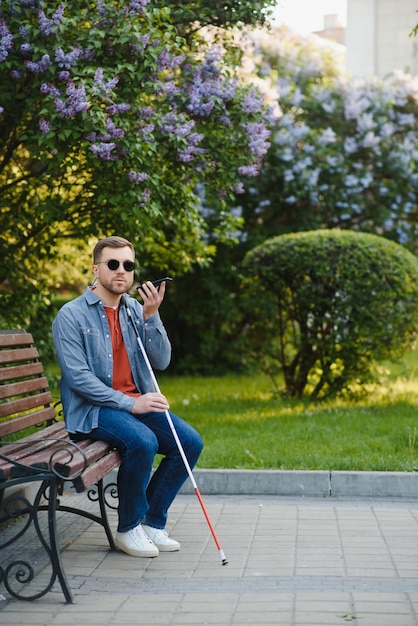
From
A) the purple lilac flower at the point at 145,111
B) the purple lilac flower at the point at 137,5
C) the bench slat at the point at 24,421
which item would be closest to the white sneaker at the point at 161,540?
the bench slat at the point at 24,421

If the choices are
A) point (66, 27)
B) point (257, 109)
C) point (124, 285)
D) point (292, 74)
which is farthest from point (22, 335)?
point (292, 74)

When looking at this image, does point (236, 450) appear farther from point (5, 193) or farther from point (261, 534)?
point (5, 193)

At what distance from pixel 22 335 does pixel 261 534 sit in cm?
191

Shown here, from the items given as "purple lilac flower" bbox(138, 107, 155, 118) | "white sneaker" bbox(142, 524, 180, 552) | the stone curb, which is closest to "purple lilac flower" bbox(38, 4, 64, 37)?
"purple lilac flower" bbox(138, 107, 155, 118)

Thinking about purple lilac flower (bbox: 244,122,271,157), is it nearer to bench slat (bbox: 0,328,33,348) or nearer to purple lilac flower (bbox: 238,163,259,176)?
purple lilac flower (bbox: 238,163,259,176)

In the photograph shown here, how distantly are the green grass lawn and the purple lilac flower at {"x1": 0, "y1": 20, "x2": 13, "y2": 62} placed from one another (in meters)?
3.44

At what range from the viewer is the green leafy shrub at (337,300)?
1049 centimetres

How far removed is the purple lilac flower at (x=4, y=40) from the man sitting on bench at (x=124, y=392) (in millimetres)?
2906

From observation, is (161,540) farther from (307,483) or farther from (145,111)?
(145,111)

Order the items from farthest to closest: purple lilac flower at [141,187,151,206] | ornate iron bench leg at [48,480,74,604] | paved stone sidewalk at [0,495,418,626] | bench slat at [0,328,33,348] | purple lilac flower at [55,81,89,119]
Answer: purple lilac flower at [141,187,151,206] → purple lilac flower at [55,81,89,119] → bench slat at [0,328,33,348] → ornate iron bench leg at [48,480,74,604] → paved stone sidewalk at [0,495,418,626]

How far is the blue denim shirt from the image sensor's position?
18.1 feet

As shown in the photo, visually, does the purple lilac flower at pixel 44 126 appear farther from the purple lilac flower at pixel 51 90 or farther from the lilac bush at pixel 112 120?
the purple lilac flower at pixel 51 90

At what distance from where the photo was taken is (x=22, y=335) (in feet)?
21.2

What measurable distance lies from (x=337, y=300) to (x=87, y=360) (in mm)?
5317
